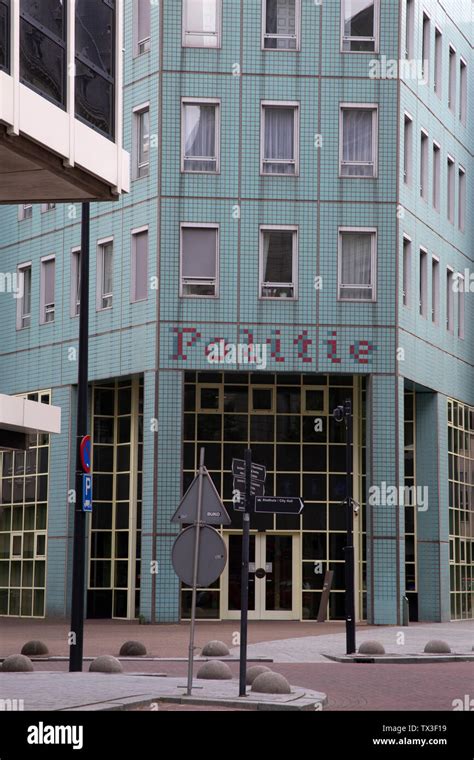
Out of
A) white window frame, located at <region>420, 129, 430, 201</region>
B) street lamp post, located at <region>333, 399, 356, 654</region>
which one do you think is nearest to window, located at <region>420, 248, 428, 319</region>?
white window frame, located at <region>420, 129, 430, 201</region>

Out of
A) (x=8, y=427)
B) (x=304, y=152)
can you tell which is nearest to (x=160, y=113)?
(x=304, y=152)

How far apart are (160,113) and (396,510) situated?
→ 11922mm

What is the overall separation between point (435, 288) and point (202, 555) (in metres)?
26.9

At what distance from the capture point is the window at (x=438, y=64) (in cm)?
4250

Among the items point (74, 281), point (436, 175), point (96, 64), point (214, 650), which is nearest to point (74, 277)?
point (74, 281)

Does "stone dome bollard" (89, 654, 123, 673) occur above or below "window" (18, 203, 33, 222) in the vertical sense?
below

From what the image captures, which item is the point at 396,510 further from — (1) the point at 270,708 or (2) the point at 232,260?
(1) the point at 270,708

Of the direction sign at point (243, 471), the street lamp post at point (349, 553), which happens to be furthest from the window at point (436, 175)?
the direction sign at point (243, 471)

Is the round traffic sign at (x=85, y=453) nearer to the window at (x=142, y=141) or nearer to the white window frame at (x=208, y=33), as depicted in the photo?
the window at (x=142, y=141)

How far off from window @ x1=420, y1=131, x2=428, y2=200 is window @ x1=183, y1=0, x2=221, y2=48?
6969 mm

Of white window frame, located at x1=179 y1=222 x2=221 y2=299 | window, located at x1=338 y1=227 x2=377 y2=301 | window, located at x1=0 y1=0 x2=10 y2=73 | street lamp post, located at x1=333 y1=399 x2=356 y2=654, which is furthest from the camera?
window, located at x1=338 y1=227 x2=377 y2=301

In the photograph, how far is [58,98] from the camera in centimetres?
1781

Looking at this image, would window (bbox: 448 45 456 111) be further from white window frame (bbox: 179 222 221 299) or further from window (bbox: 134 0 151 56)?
A: white window frame (bbox: 179 222 221 299)

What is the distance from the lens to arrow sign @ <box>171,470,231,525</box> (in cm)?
1641
